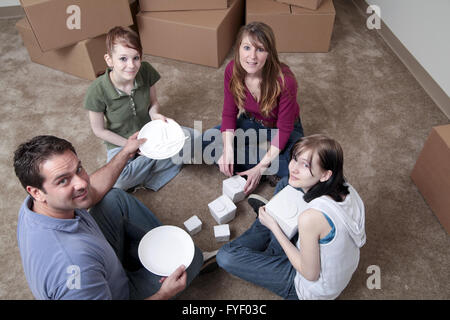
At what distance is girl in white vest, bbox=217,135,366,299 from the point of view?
3.61 ft

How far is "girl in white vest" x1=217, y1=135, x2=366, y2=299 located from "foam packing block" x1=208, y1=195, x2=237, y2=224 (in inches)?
11.5

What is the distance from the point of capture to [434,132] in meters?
1.68

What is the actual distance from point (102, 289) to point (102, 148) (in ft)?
4.05

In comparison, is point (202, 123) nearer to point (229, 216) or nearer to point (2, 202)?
point (229, 216)

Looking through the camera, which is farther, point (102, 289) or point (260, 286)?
point (260, 286)

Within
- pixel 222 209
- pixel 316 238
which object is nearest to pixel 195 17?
pixel 222 209

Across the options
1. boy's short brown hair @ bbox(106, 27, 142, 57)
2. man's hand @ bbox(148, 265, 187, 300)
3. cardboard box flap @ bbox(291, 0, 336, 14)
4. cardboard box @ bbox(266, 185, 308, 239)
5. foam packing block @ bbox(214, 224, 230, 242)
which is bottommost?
foam packing block @ bbox(214, 224, 230, 242)

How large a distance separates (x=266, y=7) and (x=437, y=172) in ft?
5.37

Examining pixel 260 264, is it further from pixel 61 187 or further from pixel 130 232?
pixel 61 187

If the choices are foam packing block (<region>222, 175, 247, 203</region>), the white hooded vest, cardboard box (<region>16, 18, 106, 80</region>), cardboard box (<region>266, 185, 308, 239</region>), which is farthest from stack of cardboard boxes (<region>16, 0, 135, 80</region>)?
the white hooded vest

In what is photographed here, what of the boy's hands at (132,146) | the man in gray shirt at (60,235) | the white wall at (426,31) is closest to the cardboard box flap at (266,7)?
the white wall at (426,31)

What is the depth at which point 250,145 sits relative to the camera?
1.87 meters

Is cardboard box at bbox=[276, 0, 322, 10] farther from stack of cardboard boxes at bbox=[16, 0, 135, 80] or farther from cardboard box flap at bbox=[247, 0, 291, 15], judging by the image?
stack of cardboard boxes at bbox=[16, 0, 135, 80]
